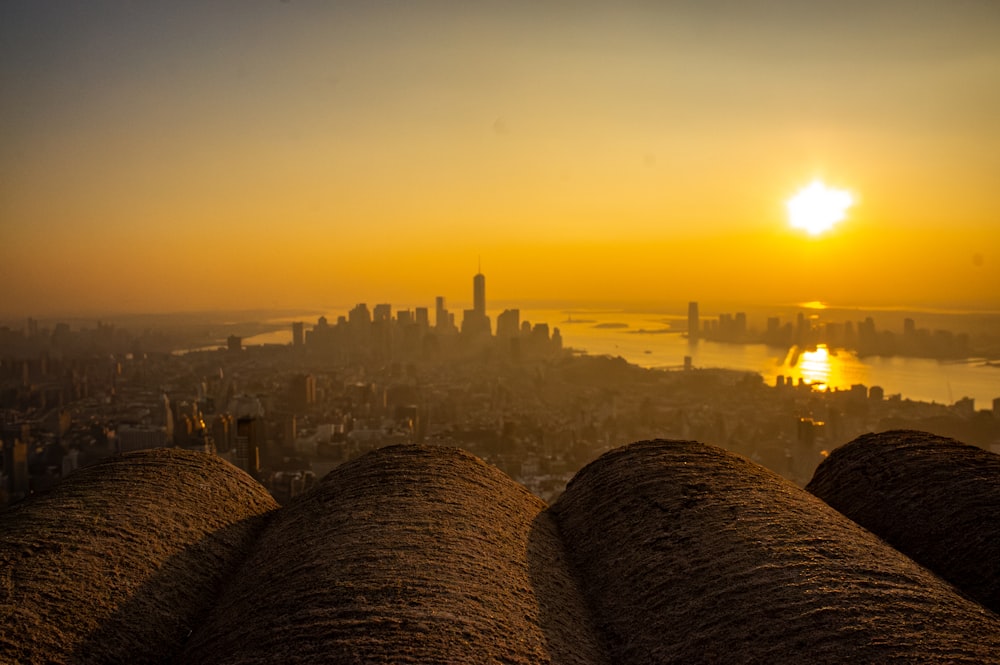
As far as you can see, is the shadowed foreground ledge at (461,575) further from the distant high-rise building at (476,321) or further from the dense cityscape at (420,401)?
the distant high-rise building at (476,321)

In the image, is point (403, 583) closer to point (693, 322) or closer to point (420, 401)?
point (420, 401)

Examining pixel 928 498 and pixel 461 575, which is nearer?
pixel 461 575

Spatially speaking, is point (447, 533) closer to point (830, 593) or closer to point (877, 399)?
point (830, 593)

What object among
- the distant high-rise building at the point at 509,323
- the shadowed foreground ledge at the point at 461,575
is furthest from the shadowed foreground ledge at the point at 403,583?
the distant high-rise building at the point at 509,323

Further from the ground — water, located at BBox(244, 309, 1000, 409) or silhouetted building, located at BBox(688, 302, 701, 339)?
silhouetted building, located at BBox(688, 302, 701, 339)

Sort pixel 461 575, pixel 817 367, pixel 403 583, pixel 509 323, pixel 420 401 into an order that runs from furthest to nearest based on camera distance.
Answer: pixel 509 323, pixel 817 367, pixel 420 401, pixel 461 575, pixel 403 583

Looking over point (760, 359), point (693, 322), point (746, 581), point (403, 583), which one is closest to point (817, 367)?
point (760, 359)

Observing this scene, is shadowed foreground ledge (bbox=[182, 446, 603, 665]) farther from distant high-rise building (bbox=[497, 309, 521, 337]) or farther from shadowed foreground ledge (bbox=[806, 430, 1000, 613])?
distant high-rise building (bbox=[497, 309, 521, 337])

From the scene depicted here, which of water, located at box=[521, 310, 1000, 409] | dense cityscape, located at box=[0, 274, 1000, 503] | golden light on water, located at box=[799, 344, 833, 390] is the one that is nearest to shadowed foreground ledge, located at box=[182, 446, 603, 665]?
dense cityscape, located at box=[0, 274, 1000, 503]
